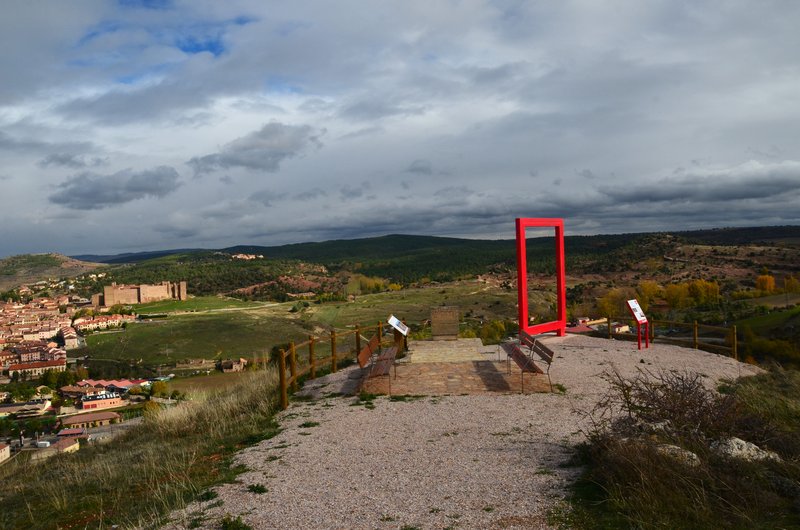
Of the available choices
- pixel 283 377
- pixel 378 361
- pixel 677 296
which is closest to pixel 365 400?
pixel 378 361

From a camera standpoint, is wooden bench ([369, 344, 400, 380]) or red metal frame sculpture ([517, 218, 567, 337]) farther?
red metal frame sculpture ([517, 218, 567, 337])

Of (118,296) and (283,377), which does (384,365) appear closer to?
(283,377)

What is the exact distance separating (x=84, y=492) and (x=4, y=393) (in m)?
39.0

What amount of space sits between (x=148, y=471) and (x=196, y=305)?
204 feet

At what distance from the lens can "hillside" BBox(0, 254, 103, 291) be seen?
118 m

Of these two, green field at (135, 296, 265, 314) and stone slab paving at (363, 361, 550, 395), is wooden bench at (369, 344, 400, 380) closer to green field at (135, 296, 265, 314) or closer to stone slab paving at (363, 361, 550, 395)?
stone slab paving at (363, 361, 550, 395)

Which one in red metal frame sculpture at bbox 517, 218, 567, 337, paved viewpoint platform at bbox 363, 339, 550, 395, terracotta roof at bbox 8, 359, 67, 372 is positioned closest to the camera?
paved viewpoint platform at bbox 363, 339, 550, 395

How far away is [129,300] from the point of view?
248 ft

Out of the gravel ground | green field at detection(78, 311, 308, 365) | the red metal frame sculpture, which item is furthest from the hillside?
the gravel ground

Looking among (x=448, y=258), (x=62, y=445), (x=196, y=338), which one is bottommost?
(x=196, y=338)

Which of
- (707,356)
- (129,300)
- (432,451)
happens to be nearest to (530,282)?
(707,356)

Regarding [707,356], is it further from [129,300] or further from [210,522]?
[129,300]

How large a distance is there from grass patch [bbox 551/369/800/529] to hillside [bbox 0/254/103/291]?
13595 centimetres

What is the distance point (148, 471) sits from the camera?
702cm
